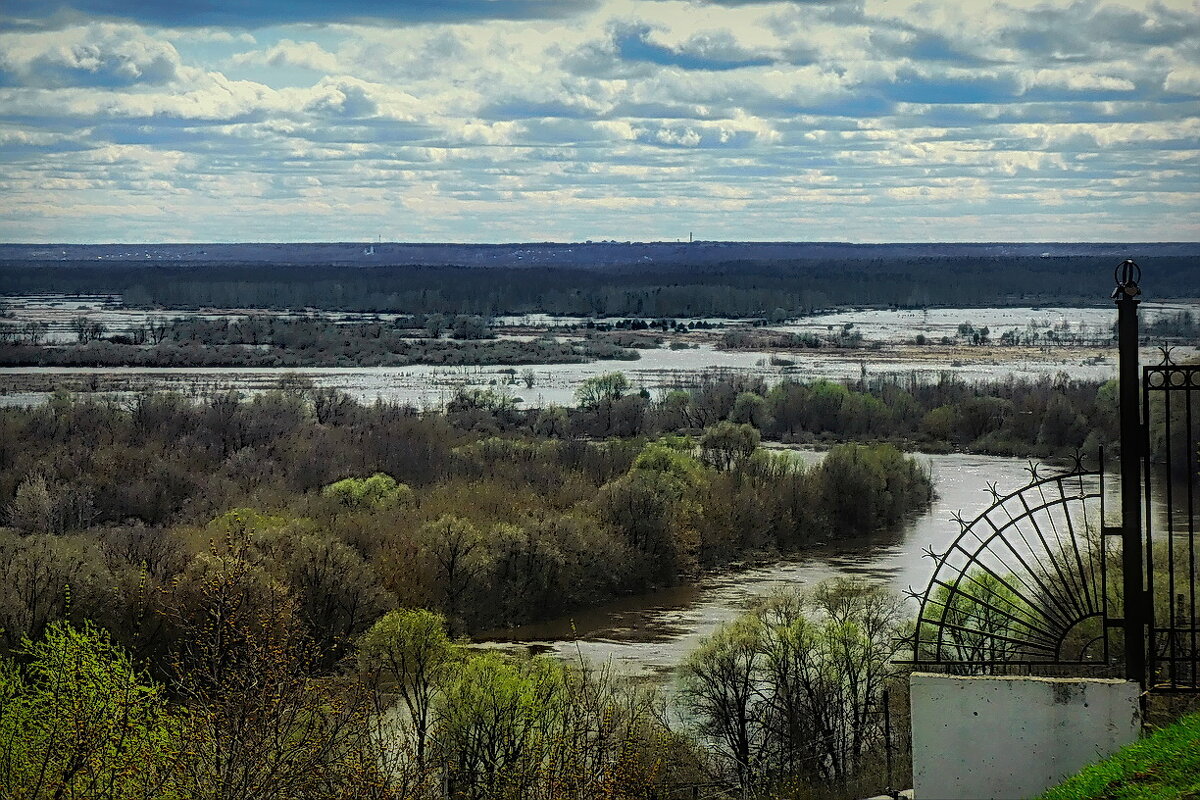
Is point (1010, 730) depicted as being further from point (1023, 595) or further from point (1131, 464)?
point (1023, 595)

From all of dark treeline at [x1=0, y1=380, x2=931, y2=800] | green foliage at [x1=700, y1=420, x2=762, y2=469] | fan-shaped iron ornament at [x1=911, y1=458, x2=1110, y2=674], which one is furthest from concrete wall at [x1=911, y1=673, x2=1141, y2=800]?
green foliage at [x1=700, y1=420, x2=762, y2=469]

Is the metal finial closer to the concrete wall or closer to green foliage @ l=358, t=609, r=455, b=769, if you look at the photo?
the concrete wall

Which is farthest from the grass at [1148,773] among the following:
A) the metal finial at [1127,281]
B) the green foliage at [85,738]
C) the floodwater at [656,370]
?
the floodwater at [656,370]

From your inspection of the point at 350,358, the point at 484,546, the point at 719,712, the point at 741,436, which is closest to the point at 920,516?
the point at 741,436

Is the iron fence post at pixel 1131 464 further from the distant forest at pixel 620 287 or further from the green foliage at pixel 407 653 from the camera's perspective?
the distant forest at pixel 620 287

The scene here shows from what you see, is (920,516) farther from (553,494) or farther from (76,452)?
(76,452)
